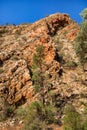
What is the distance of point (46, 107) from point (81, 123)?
8.83 m

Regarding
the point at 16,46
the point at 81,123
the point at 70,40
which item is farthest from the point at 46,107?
the point at 70,40

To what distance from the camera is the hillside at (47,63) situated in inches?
1682

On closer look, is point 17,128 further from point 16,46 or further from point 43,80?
point 16,46

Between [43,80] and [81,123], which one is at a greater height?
[43,80]

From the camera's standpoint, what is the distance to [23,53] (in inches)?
2072

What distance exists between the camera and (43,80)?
4272cm

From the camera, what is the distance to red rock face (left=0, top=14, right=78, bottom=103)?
43.7 meters

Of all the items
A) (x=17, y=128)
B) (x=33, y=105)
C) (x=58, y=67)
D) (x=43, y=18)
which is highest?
(x=43, y=18)

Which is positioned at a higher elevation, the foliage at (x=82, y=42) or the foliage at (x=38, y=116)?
the foliage at (x=82, y=42)

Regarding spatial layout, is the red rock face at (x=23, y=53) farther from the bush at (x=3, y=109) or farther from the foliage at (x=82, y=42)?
the foliage at (x=82, y=42)

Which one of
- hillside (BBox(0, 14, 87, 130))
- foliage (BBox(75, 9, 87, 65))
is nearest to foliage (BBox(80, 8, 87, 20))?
foliage (BBox(75, 9, 87, 65))

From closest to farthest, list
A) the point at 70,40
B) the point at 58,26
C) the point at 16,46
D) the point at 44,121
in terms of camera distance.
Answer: the point at 44,121
the point at 16,46
the point at 70,40
the point at 58,26

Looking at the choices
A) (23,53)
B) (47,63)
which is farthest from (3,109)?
(23,53)

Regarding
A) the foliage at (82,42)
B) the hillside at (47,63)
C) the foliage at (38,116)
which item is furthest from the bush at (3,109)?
the foliage at (82,42)
